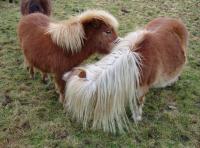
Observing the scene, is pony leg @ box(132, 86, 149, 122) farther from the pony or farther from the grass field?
the pony

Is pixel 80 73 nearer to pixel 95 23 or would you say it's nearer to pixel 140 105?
pixel 95 23

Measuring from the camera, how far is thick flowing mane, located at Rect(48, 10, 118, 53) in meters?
4.04

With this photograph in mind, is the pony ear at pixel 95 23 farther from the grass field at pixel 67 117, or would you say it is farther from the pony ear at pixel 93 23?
the grass field at pixel 67 117

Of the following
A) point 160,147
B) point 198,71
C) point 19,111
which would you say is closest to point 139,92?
point 160,147

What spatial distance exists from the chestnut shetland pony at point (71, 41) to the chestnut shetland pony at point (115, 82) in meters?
0.44

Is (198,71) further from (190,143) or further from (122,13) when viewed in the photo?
(122,13)

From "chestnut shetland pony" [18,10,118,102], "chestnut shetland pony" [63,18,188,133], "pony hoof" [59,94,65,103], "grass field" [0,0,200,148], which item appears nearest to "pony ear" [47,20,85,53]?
"chestnut shetland pony" [18,10,118,102]

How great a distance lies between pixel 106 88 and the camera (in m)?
3.27

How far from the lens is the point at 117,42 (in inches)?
156

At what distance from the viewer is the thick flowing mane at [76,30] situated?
159 inches

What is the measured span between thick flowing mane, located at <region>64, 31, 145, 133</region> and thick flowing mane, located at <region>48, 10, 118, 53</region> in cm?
64

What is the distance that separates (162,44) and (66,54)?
1209 millimetres

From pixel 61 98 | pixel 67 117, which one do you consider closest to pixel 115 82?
pixel 67 117

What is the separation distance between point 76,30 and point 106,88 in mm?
A: 1078
